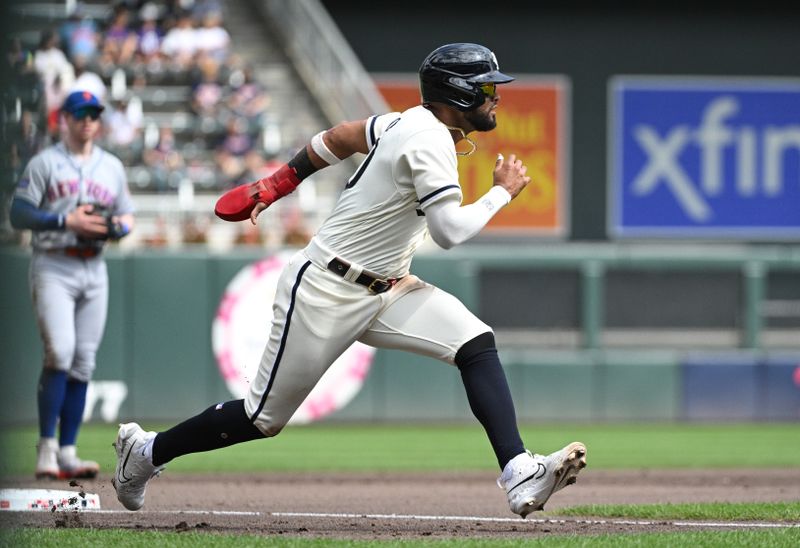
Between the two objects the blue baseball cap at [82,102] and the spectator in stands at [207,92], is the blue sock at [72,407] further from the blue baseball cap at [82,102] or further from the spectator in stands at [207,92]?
the spectator in stands at [207,92]

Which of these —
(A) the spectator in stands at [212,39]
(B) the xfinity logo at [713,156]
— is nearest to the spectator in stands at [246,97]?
(A) the spectator in stands at [212,39]

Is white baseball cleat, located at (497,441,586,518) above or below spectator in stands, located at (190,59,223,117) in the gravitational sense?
above

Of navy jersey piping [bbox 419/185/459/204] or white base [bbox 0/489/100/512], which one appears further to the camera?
white base [bbox 0/489/100/512]

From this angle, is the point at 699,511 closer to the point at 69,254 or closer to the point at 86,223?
the point at 86,223

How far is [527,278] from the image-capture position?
12.6 metres

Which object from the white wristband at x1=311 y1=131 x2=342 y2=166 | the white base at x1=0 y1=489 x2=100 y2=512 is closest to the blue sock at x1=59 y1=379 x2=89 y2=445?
the white base at x1=0 y1=489 x2=100 y2=512

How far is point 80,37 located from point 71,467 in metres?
9.00

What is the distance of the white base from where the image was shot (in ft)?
18.0

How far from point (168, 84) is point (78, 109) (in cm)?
871

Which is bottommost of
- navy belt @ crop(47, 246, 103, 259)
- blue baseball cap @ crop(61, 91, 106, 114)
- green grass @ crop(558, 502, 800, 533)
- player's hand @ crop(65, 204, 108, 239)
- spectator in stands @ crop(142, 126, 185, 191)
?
spectator in stands @ crop(142, 126, 185, 191)

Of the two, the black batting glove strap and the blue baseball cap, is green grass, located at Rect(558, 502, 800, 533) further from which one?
the blue baseball cap

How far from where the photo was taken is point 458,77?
494 centimetres

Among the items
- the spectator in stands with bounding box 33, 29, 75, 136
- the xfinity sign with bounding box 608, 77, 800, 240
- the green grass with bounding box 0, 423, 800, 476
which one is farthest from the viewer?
the xfinity sign with bounding box 608, 77, 800, 240

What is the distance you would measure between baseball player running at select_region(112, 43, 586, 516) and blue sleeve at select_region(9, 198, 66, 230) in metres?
1.87
